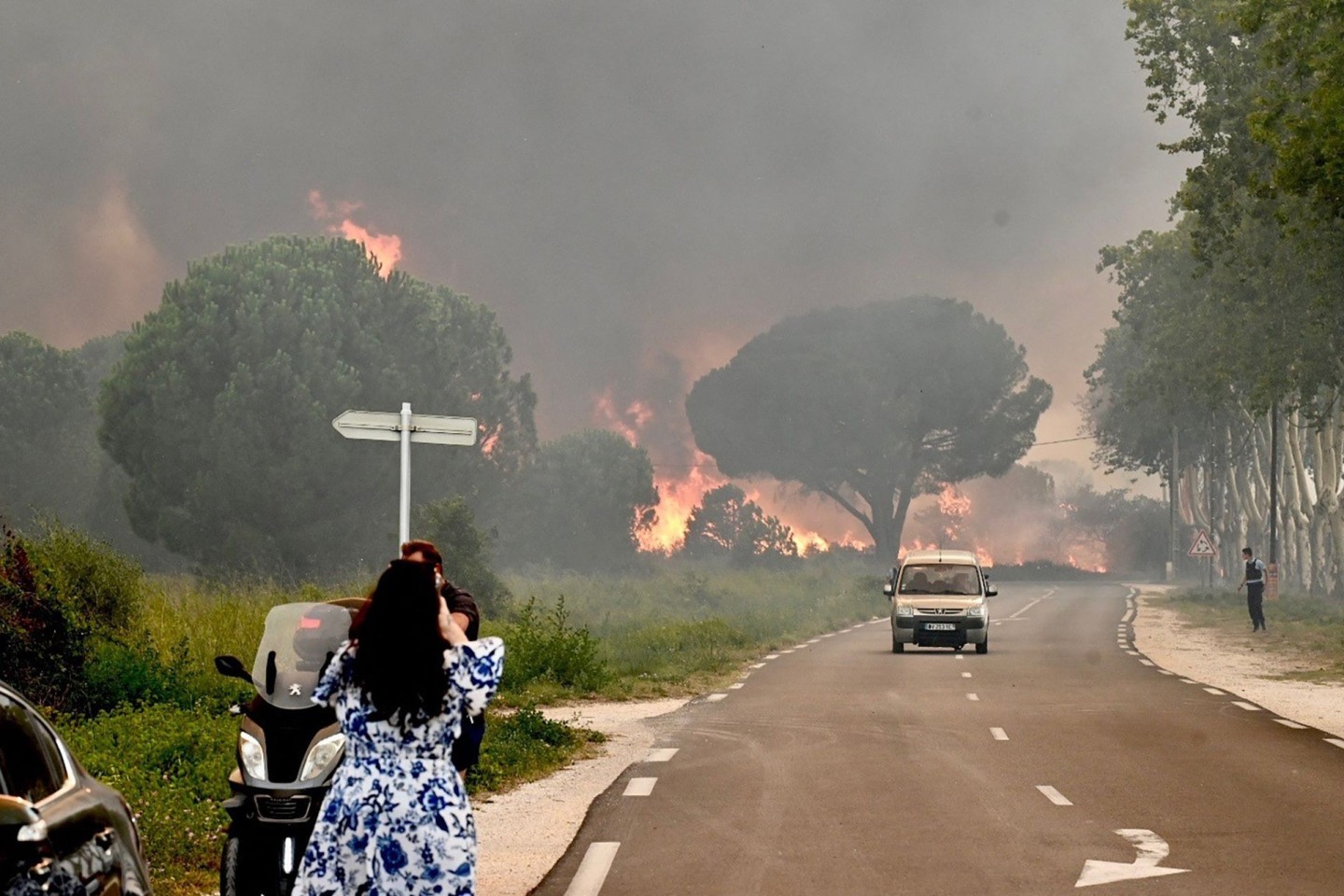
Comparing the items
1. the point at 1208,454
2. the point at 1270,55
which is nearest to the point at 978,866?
the point at 1270,55

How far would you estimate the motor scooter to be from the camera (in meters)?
7.71

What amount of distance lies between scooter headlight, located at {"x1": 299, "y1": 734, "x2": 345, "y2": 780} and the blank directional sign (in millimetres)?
6506

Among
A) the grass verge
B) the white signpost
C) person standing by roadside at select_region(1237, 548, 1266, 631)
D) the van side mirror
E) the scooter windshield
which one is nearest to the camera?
the van side mirror

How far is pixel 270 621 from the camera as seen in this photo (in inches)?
327

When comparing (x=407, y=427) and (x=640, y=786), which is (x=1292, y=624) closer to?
(x=640, y=786)

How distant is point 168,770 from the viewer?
39.3ft

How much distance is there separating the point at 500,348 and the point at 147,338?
74.0 ft

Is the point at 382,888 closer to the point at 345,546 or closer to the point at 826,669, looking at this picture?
the point at 826,669

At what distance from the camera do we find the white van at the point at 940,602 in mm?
32812

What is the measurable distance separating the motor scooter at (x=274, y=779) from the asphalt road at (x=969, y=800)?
178 cm

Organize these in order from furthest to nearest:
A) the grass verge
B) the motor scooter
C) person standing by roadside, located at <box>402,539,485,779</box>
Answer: the grass verge
the motor scooter
person standing by roadside, located at <box>402,539,485,779</box>

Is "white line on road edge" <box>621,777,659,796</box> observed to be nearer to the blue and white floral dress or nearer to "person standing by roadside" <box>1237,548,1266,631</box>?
the blue and white floral dress

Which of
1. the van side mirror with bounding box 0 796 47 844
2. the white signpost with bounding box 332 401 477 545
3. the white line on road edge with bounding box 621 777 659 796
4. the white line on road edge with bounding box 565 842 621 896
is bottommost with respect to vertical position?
the white line on road edge with bounding box 565 842 621 896

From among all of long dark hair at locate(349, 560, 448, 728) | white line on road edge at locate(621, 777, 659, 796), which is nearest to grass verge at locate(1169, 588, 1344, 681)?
white line on road edge at locate(621, 777, 659, 796)
